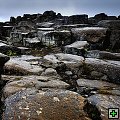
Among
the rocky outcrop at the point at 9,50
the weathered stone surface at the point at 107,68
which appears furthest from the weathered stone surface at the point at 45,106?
the rocky outcrop at the point at 9,50

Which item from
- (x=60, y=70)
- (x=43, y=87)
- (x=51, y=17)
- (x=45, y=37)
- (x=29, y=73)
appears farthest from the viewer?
(x=51, y=17)

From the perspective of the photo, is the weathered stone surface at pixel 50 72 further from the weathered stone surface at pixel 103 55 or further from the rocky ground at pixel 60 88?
the weathered stone surface at pixel 103 55

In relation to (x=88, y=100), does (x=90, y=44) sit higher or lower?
higher

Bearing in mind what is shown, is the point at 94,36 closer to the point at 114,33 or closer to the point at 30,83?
the point at 114,33

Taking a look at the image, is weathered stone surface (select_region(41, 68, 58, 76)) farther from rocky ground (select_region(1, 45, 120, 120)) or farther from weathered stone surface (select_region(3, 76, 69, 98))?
weathered stone surface (select_region(3, 76, 69, 98))

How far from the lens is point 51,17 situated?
23375mm

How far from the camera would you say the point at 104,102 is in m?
4.29

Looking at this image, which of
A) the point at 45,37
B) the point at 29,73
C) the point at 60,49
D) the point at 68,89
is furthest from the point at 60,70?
the point at 45,37

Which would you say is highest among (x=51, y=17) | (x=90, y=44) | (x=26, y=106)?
(x=51, y=17)

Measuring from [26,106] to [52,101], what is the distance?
0.47 meters

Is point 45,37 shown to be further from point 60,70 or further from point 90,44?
point 60,70

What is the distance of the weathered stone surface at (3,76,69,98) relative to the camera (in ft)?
15.8

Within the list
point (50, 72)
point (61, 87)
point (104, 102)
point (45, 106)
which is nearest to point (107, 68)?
point (50, 72)

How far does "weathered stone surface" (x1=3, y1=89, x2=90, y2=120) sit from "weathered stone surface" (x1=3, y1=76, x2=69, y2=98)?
0.32 meters
